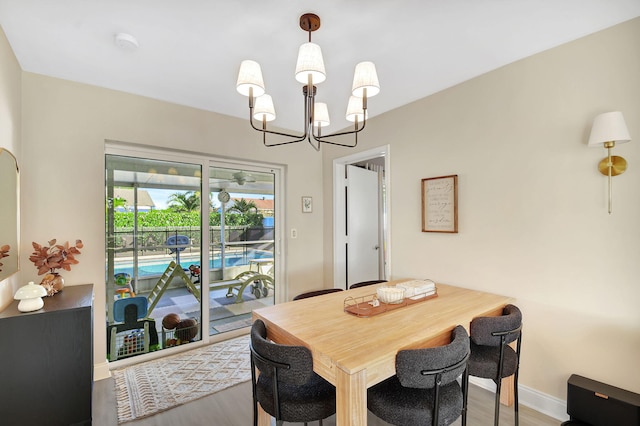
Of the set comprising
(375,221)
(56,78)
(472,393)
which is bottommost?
(472,393)

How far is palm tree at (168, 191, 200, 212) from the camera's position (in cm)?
297

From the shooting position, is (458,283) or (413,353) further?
(458,283)

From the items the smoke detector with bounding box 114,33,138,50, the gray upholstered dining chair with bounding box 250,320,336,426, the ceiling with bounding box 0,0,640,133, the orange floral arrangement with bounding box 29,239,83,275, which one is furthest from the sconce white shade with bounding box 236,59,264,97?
the orange floral arrangement with bounding box 29,239,83,275

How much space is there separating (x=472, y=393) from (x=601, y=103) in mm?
2211

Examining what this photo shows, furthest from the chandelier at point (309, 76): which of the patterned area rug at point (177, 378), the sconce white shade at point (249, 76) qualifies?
the patterned area rug at point (177, 378)

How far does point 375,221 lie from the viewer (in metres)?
4.37

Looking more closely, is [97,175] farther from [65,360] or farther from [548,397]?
[548,397]

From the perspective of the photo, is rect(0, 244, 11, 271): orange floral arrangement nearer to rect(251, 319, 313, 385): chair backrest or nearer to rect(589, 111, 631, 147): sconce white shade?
rect(251, 319, 313, 385): chair backrest

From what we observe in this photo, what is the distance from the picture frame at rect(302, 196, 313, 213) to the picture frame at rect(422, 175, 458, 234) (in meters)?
1.56

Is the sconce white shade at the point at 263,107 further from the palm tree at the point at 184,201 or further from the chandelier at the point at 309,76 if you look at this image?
the palm tree at the point at 184,201

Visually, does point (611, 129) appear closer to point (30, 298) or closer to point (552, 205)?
point (552, 205)

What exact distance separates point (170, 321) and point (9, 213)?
5.33 feet

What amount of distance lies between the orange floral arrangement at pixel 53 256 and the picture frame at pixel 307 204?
2267 mm

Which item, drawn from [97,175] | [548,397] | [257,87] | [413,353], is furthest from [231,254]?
[548,397]
